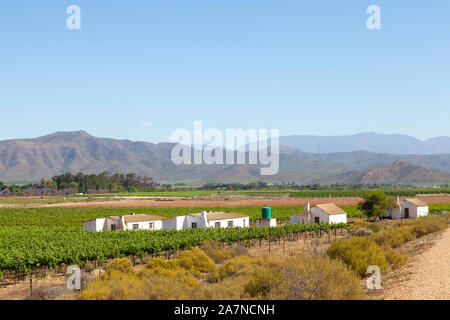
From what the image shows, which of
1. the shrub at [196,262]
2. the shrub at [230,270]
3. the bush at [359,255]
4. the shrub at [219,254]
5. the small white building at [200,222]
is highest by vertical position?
the bush at [359,255]

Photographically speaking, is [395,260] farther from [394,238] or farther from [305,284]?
[305,284]

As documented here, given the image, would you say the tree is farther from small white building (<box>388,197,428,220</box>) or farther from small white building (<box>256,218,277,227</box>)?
small white building (<box>256,218,277,227</box>)

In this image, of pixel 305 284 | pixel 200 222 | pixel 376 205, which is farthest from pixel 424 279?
pixel 376 205

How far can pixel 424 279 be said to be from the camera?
61.8ft

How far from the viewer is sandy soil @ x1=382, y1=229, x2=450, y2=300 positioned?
1623 centimetres

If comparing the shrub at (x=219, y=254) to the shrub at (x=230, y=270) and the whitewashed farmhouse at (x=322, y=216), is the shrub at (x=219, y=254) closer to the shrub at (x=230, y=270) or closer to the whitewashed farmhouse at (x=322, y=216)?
the shrub at (x=230, y=270)

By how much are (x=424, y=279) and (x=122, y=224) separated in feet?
119

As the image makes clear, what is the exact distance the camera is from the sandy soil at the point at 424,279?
16.2 meters

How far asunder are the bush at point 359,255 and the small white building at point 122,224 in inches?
1204

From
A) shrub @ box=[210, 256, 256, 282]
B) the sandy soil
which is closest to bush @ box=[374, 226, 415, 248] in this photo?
the sandy soil

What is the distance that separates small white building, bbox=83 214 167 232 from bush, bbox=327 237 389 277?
3058cm

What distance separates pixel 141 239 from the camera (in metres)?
38.4

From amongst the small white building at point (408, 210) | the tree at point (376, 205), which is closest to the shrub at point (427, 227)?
the tree at point (376, 205)
